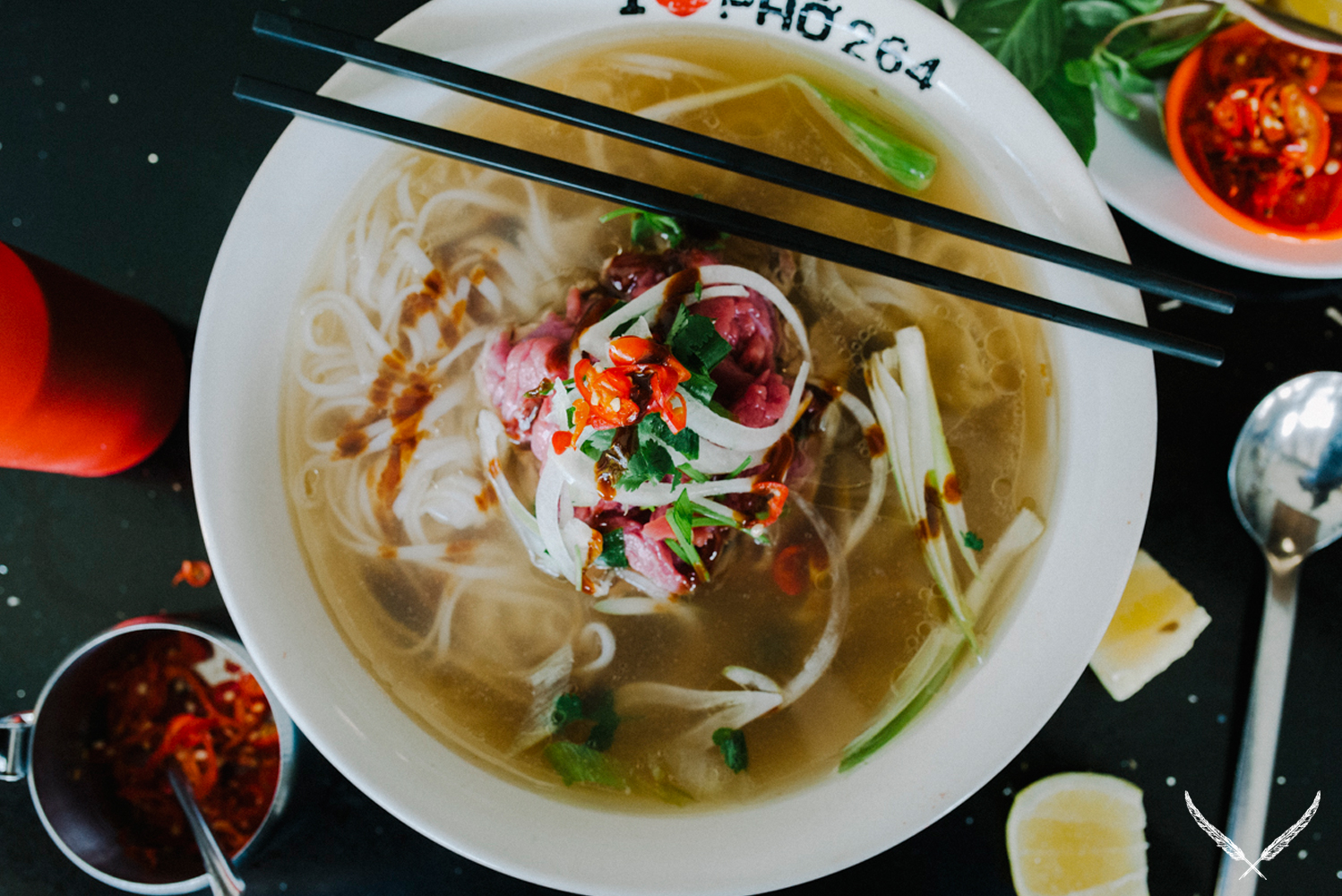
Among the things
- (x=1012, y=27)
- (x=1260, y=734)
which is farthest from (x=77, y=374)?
(x=1260, y=734)

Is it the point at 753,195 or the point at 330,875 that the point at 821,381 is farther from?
the point at 330,875

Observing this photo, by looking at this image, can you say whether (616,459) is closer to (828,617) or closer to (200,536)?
(828,617)

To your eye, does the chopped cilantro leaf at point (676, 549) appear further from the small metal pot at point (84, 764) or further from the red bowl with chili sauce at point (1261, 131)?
the red bowl with chili sauce at point (1261, 131)

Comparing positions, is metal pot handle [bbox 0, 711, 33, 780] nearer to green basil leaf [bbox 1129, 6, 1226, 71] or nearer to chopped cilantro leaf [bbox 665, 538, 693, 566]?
chopped cilantro leaf [bbox 665, 538, 693, 566]

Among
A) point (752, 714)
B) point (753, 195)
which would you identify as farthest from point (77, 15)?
point (752, 714)

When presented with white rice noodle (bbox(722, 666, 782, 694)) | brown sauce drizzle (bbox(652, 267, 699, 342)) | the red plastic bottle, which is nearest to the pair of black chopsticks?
brown sauce drizzle (bbox(652, 267, 699, 342))

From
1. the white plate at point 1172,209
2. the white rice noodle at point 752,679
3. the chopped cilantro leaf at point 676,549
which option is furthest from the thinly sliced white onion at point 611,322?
the white plate at point 1172,209
